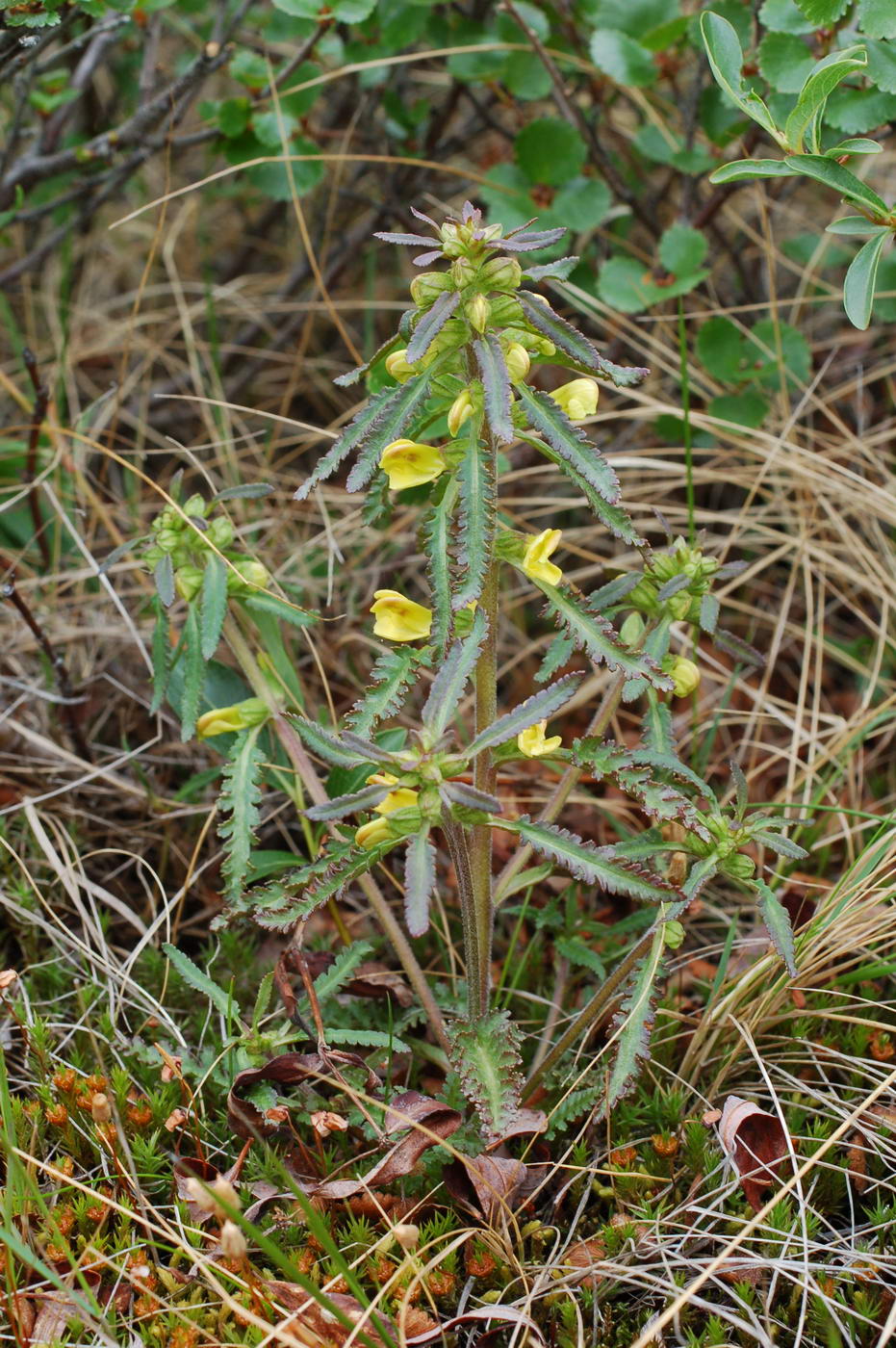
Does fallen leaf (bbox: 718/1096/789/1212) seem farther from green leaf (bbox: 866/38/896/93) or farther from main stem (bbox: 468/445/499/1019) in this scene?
green leaf (bbox: 866/38/896/93)

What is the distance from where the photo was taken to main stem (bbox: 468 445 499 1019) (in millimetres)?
1556

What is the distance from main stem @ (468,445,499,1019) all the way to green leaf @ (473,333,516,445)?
133 mm

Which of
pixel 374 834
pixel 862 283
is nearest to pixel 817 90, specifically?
pixel 862 283

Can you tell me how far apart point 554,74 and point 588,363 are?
54.6 inches

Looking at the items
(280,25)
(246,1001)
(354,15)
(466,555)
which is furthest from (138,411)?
(466,555)

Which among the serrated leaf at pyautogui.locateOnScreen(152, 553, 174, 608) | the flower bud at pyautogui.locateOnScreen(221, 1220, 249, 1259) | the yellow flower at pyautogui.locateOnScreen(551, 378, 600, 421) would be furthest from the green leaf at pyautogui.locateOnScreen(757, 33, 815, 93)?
the flower bud at pyautogui.locateOnScreen(221, 1220, 249, 1259)

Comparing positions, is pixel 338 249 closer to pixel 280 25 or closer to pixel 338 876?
pixel 280 25

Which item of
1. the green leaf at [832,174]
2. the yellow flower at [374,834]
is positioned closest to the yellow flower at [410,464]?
the yellow flower at [374,834]

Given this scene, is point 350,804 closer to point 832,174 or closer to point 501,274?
point 501,274

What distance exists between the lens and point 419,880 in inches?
51.8

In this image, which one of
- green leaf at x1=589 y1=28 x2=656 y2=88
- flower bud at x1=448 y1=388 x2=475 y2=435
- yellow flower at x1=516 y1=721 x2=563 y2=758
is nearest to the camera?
flower bud at x1=448 y1=388 x2=475 y2=435

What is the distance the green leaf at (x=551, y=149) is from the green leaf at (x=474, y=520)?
4.45 ft

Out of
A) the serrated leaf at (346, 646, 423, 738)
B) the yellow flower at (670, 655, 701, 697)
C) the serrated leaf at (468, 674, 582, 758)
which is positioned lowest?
the yellow flower at (670, 655, 701, 697)

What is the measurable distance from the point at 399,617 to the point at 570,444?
0.32 metres
